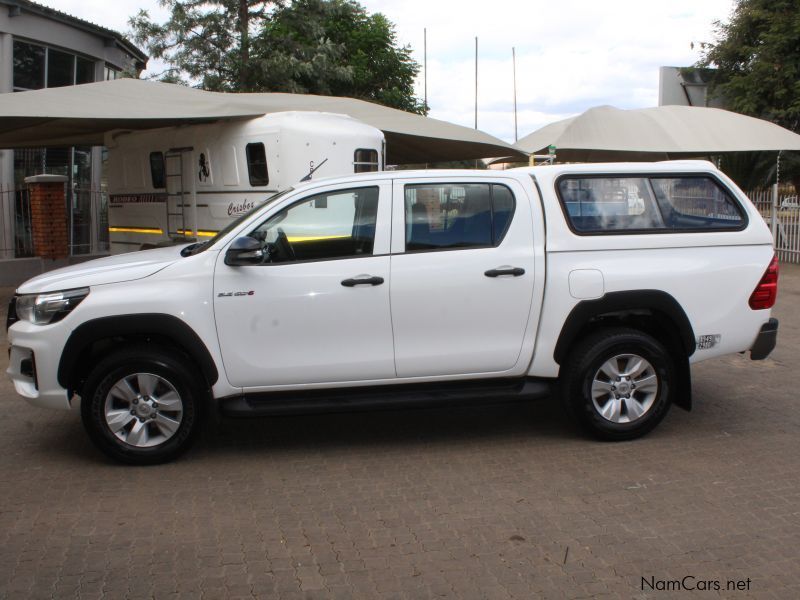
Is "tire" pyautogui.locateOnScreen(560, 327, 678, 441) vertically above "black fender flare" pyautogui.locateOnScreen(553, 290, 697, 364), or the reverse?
"black fender flare" pyautogui.locateOnScreen(553, 290, 697, 364)

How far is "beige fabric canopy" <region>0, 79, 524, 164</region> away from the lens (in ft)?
38.7

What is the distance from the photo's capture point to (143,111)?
40.2ft

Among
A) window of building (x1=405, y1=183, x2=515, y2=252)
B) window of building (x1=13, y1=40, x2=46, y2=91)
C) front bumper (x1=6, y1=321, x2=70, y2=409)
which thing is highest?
window of building (x1=13, y1=40, x2=46, y2=91)

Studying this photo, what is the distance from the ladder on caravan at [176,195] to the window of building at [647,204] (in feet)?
27.6

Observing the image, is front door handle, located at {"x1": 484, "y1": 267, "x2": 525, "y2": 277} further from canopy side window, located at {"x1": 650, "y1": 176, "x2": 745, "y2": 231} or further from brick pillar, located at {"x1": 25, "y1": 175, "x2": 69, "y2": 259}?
brick pillar, located at {"x1": 25, "y1": 175, "x2": 69, "y2": 259}

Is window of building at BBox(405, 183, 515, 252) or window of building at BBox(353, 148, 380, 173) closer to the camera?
window of building at BBox(405, 183, 515, 252)

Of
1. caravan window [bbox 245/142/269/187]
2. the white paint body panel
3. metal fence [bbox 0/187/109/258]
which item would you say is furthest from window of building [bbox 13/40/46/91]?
the white paint body panel

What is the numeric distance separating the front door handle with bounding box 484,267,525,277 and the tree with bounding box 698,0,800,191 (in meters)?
19.4

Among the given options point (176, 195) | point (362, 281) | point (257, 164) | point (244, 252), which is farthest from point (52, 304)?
point (176, 195)

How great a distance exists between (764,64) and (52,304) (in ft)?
77.2

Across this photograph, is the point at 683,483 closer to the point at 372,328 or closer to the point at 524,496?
the point at 524,496

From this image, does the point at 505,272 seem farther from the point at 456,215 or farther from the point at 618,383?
the point at 618,383

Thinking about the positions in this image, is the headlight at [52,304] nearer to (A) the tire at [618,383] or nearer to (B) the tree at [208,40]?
(A) the tire at [618,383]

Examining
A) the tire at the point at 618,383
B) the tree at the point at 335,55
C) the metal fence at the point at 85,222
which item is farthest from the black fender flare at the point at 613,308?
the tree at the point at 335,55
